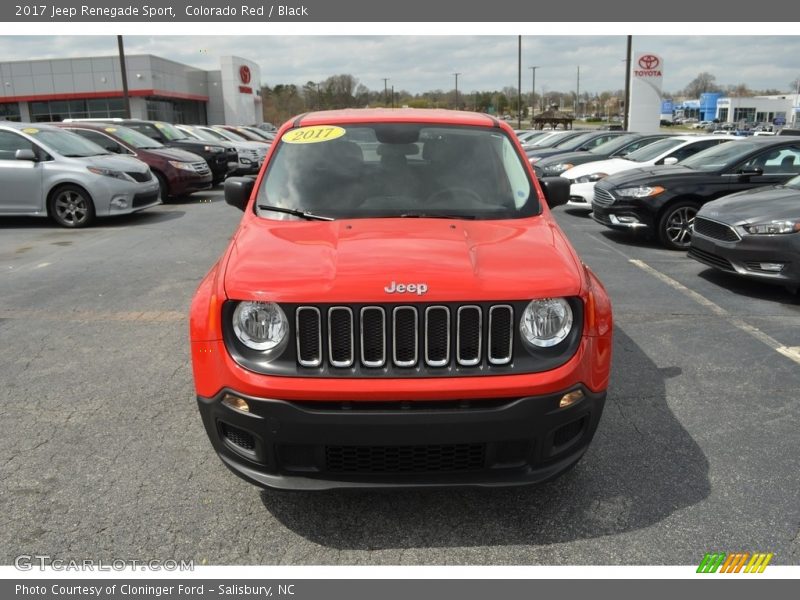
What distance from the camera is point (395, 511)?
3.12m

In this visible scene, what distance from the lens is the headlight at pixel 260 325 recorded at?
2758mm

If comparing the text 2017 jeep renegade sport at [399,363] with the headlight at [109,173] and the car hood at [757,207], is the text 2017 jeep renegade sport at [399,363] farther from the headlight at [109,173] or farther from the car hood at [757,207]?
the headlight at [109,173]

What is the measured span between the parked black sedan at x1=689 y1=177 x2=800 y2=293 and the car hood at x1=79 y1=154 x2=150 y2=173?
9206 millimetres

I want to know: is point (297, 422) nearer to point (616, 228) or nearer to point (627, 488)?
point (627, 488)

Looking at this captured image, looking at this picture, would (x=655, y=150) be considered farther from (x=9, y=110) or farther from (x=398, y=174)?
(x=9, y=110)

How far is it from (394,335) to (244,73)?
62.1m

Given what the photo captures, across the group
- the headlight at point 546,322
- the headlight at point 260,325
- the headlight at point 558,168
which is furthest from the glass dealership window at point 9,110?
the headlight at point 546,322

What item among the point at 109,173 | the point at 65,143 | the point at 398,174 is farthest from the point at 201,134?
the point at 398,174

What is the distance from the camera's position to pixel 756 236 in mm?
6797

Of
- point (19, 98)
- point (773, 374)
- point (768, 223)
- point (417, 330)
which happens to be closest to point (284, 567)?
point (417, 330)

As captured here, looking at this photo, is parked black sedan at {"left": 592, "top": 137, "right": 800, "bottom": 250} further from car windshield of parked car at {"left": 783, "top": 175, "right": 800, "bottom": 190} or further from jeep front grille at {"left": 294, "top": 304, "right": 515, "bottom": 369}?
jeep front grille at {"left": 294, "top": 304, "right": 515, "bottom": 369}

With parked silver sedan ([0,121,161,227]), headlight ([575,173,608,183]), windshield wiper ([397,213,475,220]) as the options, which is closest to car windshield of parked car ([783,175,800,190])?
headlight ([575,173,608,183])

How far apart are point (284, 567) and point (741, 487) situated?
86.6 inches

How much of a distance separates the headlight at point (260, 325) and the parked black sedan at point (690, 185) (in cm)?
792
